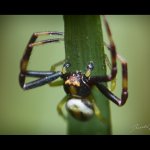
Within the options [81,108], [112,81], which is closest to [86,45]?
[112,81]

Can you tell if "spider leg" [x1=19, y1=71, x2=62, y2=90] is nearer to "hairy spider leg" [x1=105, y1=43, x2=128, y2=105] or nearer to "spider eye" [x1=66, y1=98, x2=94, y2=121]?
"spider eye" [x1=66, y1=98, x2=94, y2=121]

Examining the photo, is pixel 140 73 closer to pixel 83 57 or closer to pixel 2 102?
pixel 83 57

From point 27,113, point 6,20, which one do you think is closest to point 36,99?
point 27,113

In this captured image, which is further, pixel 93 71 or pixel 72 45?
pixel 93 71

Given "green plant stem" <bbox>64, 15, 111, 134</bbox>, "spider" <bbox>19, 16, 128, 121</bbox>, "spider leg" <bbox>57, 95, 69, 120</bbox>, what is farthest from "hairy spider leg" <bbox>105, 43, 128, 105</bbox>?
"spider leg" <bbox>57, 95, 69, 120</bbox>

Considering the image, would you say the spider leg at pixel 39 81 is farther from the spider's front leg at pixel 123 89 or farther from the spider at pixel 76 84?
the spider's front leg at pixel 123 89
